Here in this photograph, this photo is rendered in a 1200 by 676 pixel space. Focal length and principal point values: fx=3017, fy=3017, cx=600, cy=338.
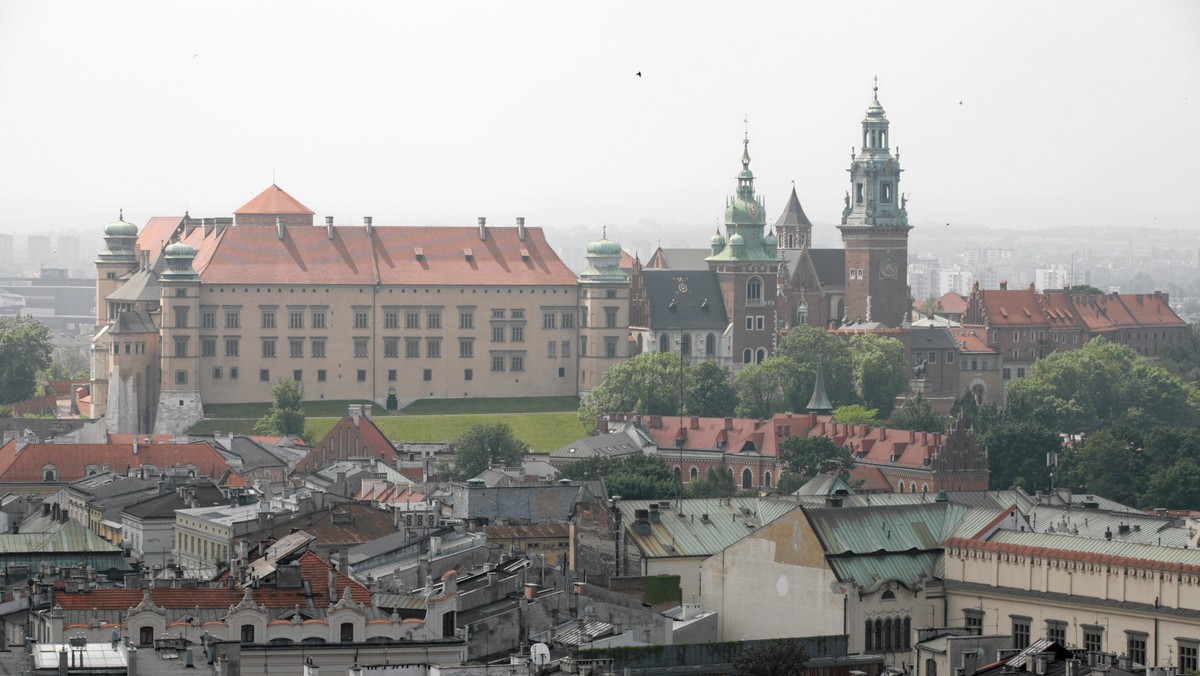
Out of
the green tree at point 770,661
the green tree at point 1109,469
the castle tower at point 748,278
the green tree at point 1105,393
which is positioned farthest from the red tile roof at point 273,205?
the green tree at point 770,661

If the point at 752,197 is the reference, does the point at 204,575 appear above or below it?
below

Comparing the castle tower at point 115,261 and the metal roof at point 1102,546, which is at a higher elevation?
the castle tower at point 115,261

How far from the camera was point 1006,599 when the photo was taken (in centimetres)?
6594

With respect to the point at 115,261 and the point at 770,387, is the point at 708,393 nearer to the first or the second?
the point at 770,387

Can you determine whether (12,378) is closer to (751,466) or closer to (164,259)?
(164,259)

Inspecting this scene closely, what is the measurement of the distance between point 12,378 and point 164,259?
40.2 feet

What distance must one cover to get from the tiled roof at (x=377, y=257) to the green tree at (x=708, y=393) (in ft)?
38.4

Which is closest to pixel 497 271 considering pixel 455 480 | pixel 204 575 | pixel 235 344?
pixel 235 344

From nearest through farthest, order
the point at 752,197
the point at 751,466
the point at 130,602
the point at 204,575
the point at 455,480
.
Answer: the point at 130,602 → the point at 204,575 → the point at 455,480 → the point at 751,466 → the point at 752,197

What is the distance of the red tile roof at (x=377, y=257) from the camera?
160 m

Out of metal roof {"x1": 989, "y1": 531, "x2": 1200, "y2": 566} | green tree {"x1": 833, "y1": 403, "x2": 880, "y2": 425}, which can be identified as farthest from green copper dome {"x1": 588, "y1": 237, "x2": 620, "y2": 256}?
metal roof {"x1": 989, "y1": 531, "x2": 1200, "y2": 566}

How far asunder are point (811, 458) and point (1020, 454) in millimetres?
8900

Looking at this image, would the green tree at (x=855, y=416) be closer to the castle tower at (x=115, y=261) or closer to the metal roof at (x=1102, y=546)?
the castle tower at (x=115, y=261)

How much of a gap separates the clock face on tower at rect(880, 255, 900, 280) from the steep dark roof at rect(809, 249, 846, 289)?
323 centimetres
